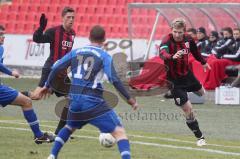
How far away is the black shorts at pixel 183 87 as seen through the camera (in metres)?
13.3

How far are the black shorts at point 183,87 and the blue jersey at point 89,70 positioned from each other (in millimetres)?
3736

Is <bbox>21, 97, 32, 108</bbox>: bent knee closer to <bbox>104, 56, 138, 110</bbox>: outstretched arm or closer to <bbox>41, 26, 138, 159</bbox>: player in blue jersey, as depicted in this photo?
<bbox>41, 26, 138, 159</bbox>: player in blue jersey

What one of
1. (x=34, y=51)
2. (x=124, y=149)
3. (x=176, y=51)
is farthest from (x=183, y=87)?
(x=34, y=51)

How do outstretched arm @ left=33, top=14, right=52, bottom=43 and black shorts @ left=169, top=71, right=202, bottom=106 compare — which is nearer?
outstretched arm @ left=33, top=14, right=52, bottom=43

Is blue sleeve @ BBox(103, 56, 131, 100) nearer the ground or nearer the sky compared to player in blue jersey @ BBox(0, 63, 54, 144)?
nearer the sky

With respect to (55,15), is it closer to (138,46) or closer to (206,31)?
(138,46)

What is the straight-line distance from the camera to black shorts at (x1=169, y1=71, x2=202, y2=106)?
1329 cm

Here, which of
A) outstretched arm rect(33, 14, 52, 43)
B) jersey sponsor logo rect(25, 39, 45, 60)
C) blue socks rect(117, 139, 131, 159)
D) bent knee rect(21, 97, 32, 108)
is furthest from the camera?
jersey sponsor logo rect(25, 39, 45, 60)

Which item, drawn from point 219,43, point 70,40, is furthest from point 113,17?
point 70,40

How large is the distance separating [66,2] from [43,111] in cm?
1346

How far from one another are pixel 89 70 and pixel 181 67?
400cm

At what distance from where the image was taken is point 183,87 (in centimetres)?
1344

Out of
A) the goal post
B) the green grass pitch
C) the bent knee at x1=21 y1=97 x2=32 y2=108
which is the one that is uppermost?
the goal post

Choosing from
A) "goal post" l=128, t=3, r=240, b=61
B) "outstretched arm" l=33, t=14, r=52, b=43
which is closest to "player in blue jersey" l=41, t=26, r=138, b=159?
"outstretched arm" l=33, t=14, r=52, b=43
